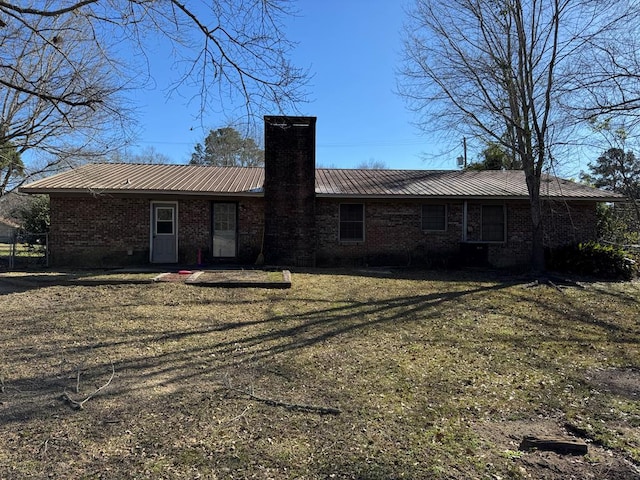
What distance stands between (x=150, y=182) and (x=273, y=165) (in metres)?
4.04

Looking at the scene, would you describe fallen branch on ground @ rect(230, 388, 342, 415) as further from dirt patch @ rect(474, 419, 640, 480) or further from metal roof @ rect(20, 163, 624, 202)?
metal roof @ rect(20, 163, 624, 202)

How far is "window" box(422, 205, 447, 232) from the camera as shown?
1587cm

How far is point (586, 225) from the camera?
53.5 ft

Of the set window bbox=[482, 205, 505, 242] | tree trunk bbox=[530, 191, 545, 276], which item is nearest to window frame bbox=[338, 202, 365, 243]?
window bbox=[482, 205, 505, 242]

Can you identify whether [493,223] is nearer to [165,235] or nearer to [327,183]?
[327,183]

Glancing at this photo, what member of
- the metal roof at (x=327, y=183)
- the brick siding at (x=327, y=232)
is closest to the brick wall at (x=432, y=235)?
the brick siding at (x=327, y=232)

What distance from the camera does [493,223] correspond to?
1612 cm

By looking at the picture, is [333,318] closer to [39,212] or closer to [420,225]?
[420,225]

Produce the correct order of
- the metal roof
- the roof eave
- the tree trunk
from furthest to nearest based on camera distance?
the metal roof, the tree trunk, the roof eave

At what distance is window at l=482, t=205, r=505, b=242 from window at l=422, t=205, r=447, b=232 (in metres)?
1.43

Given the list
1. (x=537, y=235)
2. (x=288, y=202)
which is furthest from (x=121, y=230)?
(x=537, y=235)

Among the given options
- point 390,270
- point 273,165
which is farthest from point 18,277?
point 390,270

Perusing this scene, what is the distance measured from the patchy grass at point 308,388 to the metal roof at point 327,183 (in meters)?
5.74

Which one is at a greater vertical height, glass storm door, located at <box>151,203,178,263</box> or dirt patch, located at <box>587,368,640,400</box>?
glass storm door, located at <box>151,203,178,263</box>
